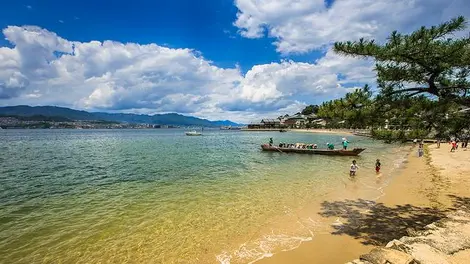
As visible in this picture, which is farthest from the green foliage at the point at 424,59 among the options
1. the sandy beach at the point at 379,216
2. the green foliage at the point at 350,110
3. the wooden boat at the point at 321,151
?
the wooden boat at the point at 321,151

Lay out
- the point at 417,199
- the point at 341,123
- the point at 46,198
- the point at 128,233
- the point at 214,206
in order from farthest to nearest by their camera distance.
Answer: the point at 46,198
the point at 417,199
the point at 214,206
the point at 128,233
the point at 341,123

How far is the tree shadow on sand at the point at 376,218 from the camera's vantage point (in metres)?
10.5

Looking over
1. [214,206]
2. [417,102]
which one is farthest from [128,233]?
[417,102]

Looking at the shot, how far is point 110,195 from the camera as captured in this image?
17719mm

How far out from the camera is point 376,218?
41.6 feet

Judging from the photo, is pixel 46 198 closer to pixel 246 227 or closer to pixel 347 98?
pixel 246 227

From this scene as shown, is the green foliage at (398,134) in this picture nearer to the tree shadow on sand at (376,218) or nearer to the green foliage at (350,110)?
the green foliage at (350,110)

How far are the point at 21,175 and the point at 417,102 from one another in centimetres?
3103

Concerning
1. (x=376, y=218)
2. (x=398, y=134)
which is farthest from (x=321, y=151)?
(x=398, y=134)

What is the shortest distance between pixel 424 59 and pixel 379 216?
853cm

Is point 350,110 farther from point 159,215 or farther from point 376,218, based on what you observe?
point 159,215

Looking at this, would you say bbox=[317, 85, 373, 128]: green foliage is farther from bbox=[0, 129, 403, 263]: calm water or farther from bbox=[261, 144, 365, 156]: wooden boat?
bbox=[261, 144, 365, 156]: wooden boat

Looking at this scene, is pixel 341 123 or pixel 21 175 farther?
pixel 21 175

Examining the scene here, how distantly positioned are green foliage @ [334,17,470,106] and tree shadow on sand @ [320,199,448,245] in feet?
16.6
